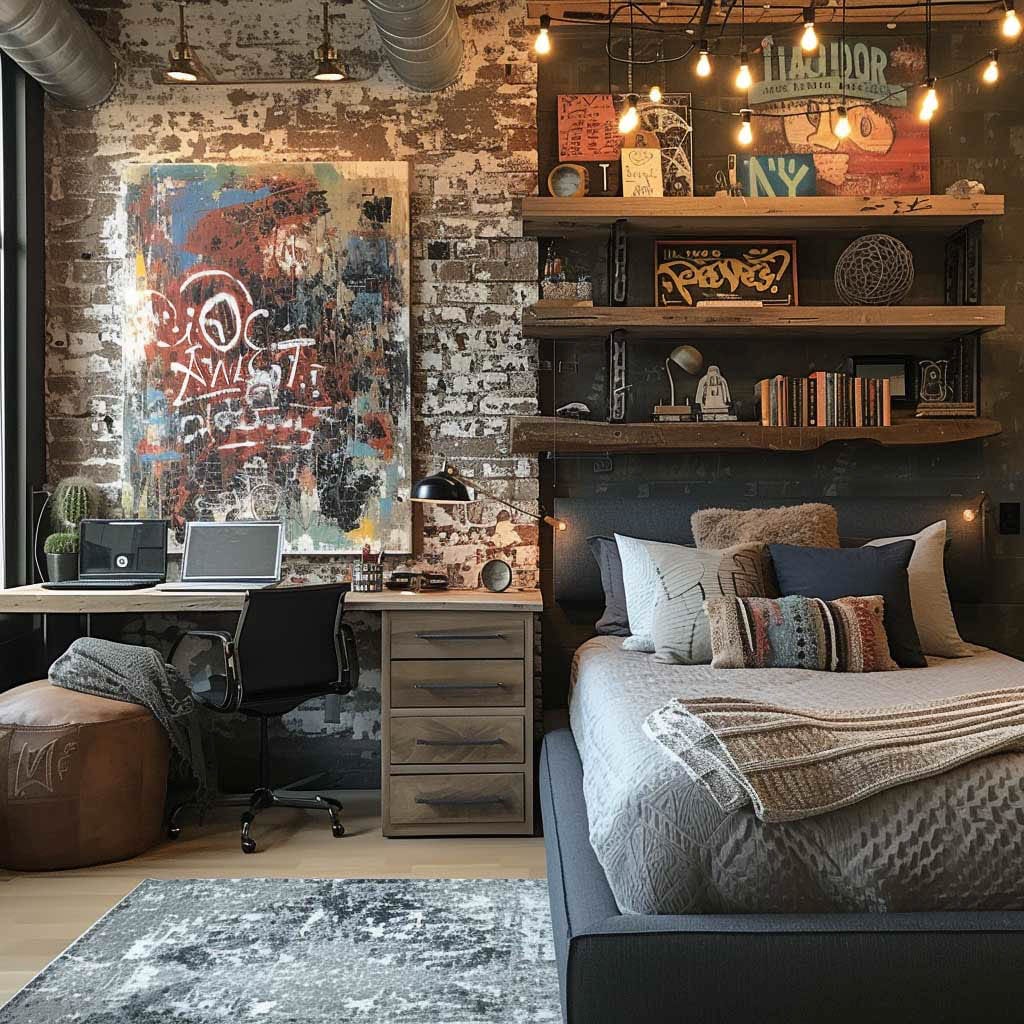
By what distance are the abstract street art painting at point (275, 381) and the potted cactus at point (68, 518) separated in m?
0.14

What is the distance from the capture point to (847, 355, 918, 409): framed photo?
4.26 m

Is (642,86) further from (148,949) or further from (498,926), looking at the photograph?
(148,949)

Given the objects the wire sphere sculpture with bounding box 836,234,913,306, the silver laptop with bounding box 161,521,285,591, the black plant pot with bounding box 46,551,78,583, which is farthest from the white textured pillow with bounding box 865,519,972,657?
the black plant pot with bounding box 46,551,78,583

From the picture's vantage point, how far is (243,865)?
3.42m

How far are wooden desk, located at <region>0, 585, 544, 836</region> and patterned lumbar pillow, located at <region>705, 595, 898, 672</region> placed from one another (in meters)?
0.73

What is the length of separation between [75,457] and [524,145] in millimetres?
2188

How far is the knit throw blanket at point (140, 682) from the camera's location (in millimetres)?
3639

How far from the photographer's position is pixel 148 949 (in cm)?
272

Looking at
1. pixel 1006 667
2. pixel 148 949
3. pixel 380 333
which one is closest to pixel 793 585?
pixel 1006 667

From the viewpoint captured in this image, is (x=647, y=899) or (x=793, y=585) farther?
(x=793, y=585)

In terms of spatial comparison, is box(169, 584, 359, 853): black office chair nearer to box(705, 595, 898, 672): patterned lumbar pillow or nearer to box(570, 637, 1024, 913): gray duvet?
box(705, 595, 898, 672): patterned lumbar pillow

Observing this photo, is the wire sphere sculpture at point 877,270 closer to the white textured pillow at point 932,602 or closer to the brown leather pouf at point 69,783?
the white textured pillow at point 932,602

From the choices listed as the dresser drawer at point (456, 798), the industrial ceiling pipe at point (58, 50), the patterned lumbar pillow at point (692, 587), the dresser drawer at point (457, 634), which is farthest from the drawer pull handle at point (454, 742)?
the industrial ceiling pipe at point (58, 50)

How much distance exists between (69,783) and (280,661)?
2.43ft
